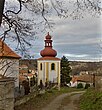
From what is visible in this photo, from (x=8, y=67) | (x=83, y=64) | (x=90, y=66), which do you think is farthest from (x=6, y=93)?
(x=83, y=64)

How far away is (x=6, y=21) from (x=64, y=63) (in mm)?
46284

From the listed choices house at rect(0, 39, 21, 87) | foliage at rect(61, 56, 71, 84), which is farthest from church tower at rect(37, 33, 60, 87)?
house at rect(0, 39, 21, 87)

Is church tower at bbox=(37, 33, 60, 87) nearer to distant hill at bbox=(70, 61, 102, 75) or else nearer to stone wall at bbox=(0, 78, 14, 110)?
distant hill at bbox=(70, 61, 102, 75)

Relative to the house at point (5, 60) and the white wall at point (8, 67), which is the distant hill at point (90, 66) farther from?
the house at point (5, 60)

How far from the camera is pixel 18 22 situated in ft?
23.8

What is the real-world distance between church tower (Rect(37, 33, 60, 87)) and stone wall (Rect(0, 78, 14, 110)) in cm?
3196

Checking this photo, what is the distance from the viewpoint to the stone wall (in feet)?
41.8

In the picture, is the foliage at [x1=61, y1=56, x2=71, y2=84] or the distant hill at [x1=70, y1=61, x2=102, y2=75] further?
the foliage at [x1=61, y1=56, x2=71, y2=84]

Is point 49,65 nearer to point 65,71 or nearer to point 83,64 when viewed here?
point 65,71

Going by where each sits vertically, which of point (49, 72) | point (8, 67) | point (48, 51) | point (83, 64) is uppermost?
point (48, 51)

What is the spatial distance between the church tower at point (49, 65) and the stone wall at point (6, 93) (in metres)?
32.0

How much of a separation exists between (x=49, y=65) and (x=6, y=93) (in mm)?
33130

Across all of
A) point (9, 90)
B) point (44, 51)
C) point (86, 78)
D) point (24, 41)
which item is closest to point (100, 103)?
point (9, 90)

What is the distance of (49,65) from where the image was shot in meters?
46.0
